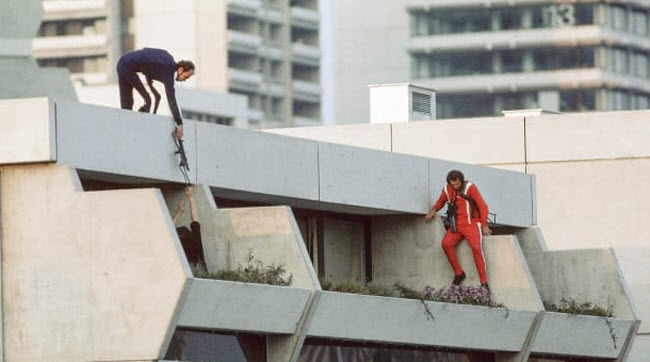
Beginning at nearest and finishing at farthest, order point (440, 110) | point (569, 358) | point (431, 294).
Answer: point (431, 294)
point (569, 358)
point (440, 110)

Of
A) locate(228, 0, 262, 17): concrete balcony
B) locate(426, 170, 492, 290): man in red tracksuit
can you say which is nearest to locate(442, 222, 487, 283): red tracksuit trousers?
locate(426, 170, 492, 290): man in red tracksuit

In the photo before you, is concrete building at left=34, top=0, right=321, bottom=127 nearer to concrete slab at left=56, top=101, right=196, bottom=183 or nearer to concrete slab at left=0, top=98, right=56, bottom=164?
concrete slab at left=56, top=101, right=196, bottom=183

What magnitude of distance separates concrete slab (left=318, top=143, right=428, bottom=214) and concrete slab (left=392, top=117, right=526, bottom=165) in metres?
11.0

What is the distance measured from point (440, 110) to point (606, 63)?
9346mm

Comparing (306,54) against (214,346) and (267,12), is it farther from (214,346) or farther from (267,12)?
(214,346)

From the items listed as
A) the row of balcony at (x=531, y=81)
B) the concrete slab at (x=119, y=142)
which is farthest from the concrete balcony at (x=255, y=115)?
the concrete slab at (x=119, y=142)

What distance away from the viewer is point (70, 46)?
148m

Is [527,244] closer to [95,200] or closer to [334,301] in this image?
[334,301]

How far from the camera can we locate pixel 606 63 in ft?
472

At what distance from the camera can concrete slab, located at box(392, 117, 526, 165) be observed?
52281mm

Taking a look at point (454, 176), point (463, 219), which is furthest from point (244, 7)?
point (454, 176)

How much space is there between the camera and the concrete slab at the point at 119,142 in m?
32.2

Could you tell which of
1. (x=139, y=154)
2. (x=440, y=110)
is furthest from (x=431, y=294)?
(x=440, y=110)

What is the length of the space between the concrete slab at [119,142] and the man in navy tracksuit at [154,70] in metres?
0.34
